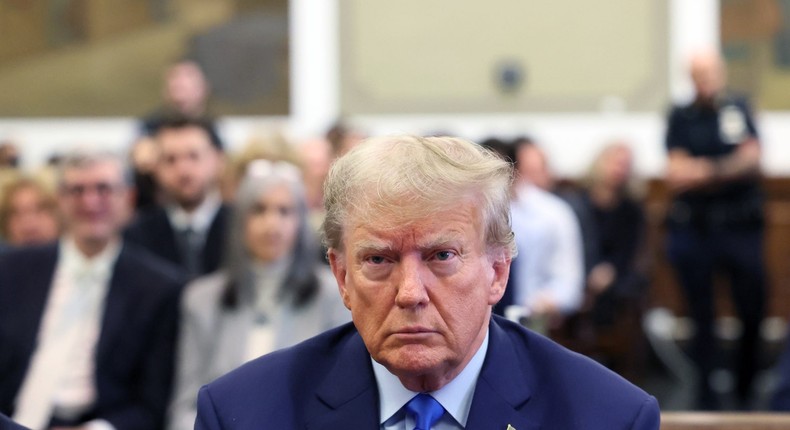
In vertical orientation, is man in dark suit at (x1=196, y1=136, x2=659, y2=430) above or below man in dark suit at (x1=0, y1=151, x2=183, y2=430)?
above

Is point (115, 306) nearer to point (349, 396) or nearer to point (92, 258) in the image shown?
point (92, 258)

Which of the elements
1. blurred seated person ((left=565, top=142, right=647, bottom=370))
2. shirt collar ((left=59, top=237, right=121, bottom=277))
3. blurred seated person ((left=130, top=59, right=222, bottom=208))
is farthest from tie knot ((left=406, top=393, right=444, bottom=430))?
blurred seated person ((left=565, top=142, right=647, bottom=370))

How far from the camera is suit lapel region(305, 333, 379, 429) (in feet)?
7.45

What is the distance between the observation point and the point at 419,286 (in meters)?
2.11

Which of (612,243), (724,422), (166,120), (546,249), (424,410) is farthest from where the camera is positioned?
(612,243)

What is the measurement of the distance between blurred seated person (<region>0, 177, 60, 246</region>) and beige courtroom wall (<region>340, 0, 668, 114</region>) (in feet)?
18.7

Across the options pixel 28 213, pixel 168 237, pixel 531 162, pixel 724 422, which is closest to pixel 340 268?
pixel 724 422

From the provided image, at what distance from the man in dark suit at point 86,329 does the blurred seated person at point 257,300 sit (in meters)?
0.12

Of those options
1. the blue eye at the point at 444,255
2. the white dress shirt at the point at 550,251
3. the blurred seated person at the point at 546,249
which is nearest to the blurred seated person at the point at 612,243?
the blurred seated person at the point at 546,249

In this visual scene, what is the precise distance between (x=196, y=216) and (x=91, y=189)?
1077 millimetres

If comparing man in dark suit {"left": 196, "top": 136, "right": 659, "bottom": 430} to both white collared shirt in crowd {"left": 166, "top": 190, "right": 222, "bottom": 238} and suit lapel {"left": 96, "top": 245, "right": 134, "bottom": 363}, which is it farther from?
white collared shirt in crowd {"left": 166, "top": 190, "right": 222, "bottom": 238}

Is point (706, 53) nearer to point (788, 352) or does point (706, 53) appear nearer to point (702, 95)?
point (702, 95)

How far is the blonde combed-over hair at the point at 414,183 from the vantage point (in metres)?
2.08

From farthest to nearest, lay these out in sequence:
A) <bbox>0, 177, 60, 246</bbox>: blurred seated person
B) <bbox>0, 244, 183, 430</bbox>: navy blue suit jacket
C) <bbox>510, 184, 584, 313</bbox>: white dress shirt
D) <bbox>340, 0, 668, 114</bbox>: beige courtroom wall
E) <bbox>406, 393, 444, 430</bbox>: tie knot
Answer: <bbox>340, 0, 668, 114</bbox>: beige courtroom wall < <bbox>510, 184, 584, 313</bbox>: white dress shirt < <bbox>0, 177, 60, 246</bbox>: blurred seated person < <bbox>0, 244, 183, 430</bbox>: navy blue suit jacket < <bbox>406, 393, 444, 430</bbox>: tie knot
